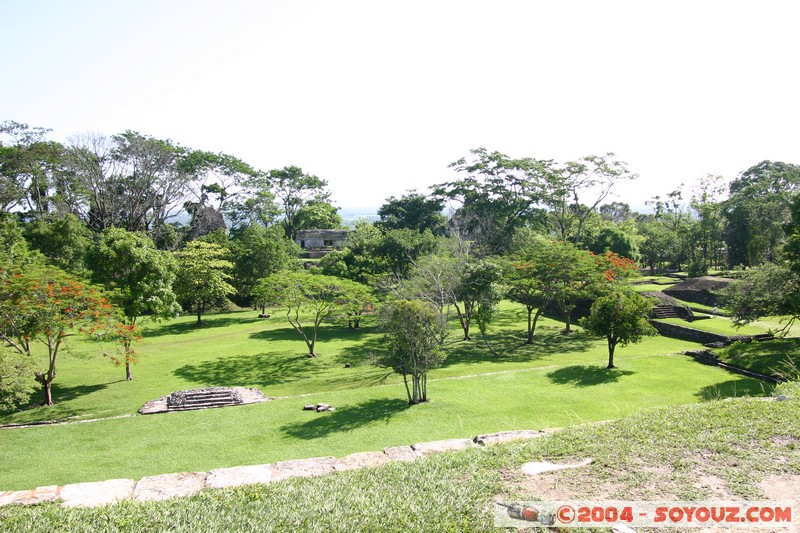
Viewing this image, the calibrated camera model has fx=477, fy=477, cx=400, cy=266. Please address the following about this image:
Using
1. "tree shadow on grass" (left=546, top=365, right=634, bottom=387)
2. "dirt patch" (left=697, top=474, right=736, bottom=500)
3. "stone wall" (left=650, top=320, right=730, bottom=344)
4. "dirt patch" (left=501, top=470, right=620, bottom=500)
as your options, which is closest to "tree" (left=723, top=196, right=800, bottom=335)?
"stone wall" (left=650, top=320, right=730, bottom=344)

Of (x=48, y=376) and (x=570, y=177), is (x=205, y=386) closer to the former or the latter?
(x=48, y=376)

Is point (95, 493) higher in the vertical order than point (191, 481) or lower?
higher

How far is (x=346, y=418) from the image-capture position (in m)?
13.6

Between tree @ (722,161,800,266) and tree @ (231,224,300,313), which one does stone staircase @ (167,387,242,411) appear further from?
tree @ (722,161,800,266)

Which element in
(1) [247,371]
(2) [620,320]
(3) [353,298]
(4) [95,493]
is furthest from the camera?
(3) [353,298]

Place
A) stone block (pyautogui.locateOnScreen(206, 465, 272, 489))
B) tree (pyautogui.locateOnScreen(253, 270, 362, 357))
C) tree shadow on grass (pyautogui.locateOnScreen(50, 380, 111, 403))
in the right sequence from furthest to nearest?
tree (pyautogui.locateOnScreen(253, 270, 362, 357)) < tree shadow on grass (pyautogui.locateOnScreen(50, 380, 111, 403)) < stone block (pyautogui.locateOnScreen(206, 465, 272, 489))

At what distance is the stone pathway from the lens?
5840 mm

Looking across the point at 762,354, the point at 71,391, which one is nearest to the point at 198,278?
the point at 71,391

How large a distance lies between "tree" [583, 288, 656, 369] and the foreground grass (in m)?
10.7

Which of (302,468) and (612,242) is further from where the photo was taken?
(612,242)

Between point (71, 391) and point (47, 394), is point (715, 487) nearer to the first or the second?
point (47, 394)

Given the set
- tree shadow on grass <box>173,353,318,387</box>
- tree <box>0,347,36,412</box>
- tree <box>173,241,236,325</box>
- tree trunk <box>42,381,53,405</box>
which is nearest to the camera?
tree <box>0,347,36,412</box>

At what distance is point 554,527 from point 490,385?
1189 cm

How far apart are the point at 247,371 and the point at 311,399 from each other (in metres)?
5.22
